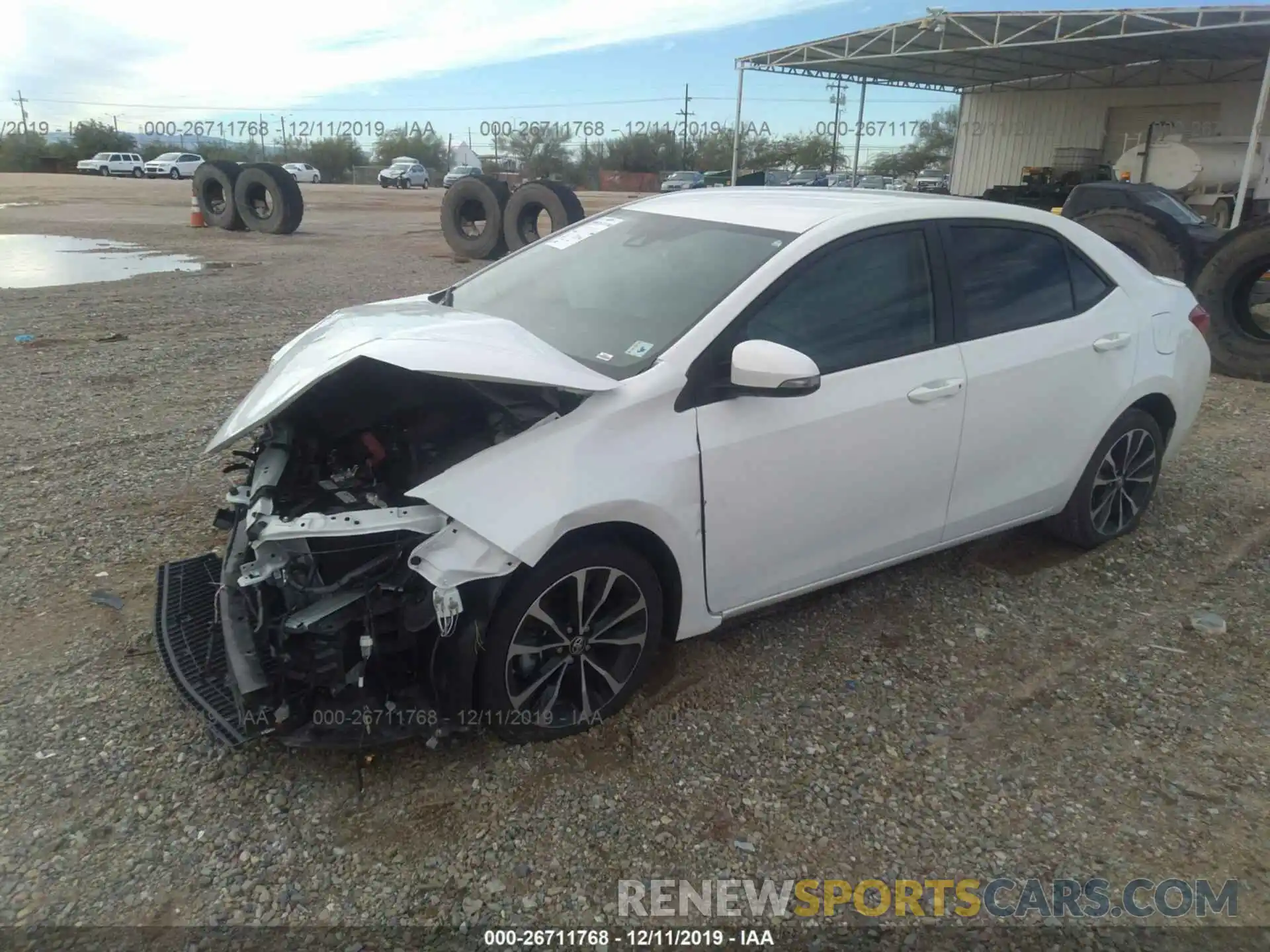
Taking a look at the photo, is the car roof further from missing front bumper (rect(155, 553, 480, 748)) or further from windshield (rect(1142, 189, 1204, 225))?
windshield (rect(1142, 189, 1204, 225))

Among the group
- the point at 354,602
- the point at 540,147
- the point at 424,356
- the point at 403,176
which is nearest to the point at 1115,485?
the point at 424,356

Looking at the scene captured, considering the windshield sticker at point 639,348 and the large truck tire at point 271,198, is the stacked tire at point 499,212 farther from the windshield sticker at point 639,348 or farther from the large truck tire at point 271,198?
the windshield sticker at point 639,348

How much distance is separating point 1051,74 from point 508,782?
25761 millimetres

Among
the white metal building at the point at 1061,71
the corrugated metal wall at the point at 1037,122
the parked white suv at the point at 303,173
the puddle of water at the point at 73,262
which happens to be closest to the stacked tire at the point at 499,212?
the puddle of water at the point at 73,262

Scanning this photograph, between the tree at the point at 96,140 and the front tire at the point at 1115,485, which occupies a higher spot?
the tree at the point at 96,140

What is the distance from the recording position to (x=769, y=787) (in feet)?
9.32

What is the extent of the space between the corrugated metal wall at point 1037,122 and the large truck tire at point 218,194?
1930 centimetres

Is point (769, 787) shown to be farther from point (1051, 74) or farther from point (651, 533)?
point (1051, 74)

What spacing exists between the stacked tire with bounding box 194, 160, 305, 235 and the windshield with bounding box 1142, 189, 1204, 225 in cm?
1592

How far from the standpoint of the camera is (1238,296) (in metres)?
8.18

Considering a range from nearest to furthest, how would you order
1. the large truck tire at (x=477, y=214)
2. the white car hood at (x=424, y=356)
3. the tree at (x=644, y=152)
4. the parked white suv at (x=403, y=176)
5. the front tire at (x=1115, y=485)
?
the white car hood at (x=424, y=356) → the front tire at (x=1115, y=485) → the large truck tire at (x=477, y=214) → the parked white suv at (x=403, y=176) → the tree at (x=644, y=152)

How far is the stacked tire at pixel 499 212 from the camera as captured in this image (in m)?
15.1

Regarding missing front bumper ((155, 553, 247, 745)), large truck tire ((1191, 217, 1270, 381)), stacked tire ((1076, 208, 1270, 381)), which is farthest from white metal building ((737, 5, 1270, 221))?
missing front bumper ((155, 553, 247, 745))

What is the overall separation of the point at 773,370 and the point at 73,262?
50.7 feet
